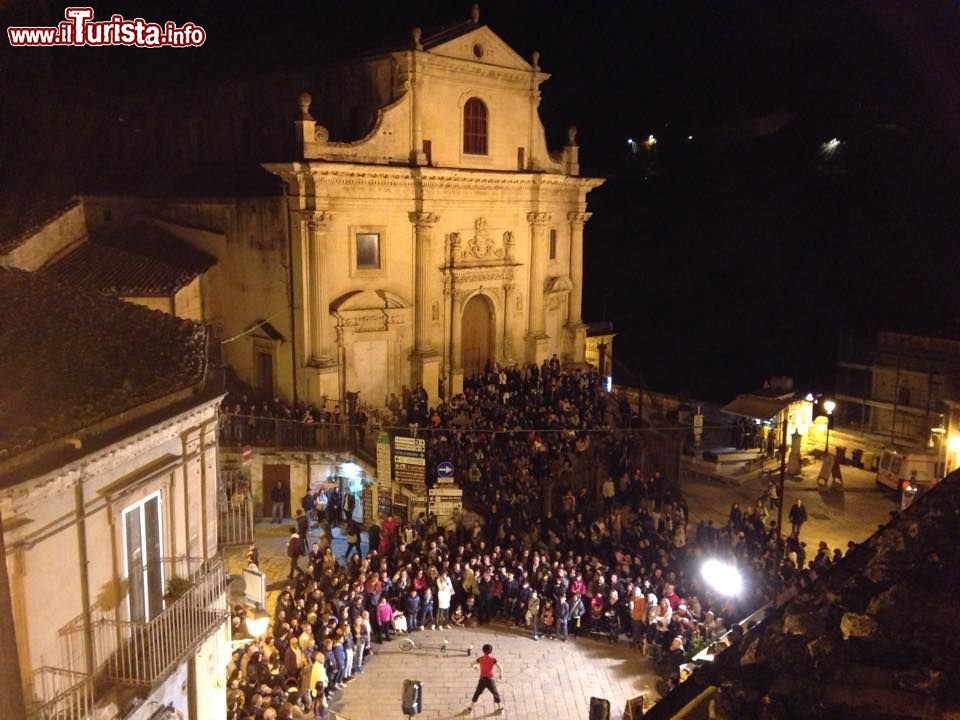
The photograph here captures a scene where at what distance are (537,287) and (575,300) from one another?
2720 millimetres

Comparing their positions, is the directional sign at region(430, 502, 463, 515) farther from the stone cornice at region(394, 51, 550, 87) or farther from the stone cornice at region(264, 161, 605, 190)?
the stone cornice at region(394, 51, 550, 87)

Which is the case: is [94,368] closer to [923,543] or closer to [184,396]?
[184,396]

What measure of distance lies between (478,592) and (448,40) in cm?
1804

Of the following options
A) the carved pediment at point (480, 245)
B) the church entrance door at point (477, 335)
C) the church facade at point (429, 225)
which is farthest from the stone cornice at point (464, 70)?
the church entrance door at point (477, 335)

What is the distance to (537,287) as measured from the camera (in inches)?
1275

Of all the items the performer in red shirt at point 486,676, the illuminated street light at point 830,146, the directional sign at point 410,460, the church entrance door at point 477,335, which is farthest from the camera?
the illuminated street light at point 830,146

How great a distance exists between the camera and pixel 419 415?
25.9 m

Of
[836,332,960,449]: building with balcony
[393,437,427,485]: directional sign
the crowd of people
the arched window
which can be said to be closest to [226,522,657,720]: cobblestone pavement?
the crowd of people

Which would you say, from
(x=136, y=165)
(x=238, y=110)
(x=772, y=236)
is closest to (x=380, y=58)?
(x=238, y=110)

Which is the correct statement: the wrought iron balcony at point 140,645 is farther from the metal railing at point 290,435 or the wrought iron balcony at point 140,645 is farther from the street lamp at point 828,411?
the street lamp at point 828,411

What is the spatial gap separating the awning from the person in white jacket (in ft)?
47.3

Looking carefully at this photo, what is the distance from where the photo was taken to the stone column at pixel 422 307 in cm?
2817

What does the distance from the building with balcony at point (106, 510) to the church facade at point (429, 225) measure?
1336 cm

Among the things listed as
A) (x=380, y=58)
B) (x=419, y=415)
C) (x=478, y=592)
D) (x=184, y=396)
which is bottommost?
(x=478, y=592)
